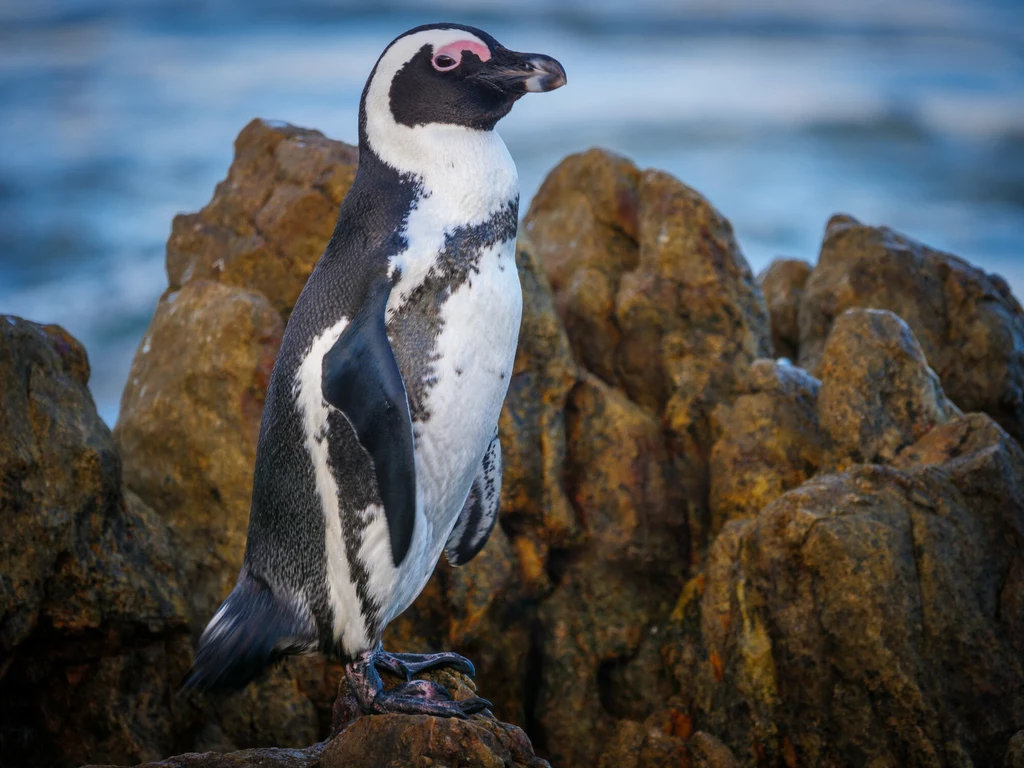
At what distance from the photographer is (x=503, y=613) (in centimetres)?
428

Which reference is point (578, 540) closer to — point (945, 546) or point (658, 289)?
point (658, 289)

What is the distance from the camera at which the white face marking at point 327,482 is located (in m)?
2.66

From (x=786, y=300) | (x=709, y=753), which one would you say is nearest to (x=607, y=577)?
(x=709, y=753)

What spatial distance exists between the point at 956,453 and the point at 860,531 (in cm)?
86

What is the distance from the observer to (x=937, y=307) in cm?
551

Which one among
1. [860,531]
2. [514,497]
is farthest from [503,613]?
[860,531]

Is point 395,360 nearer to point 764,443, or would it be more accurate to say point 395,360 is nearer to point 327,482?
point 327,482

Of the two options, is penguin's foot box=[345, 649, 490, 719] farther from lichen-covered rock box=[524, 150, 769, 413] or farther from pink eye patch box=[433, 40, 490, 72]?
lichen-covered rock box=[524, 150, 769, 413]

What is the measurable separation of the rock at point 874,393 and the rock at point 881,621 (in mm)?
523

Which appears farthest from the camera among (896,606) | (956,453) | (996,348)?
(996,348)

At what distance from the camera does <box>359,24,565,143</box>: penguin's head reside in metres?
2.70

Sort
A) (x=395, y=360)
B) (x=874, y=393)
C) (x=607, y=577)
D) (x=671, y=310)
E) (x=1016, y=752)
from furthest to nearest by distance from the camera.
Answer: (x=671, y=310)
(x=607, y=577)
(x=874, y=393)
(x=1016, y=752)
(x=395, y=360)

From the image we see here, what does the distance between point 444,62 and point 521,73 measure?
21 centimetres

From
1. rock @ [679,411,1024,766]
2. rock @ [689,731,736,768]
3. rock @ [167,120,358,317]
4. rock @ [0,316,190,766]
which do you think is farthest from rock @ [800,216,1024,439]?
rock @ [0,316,190,766]
